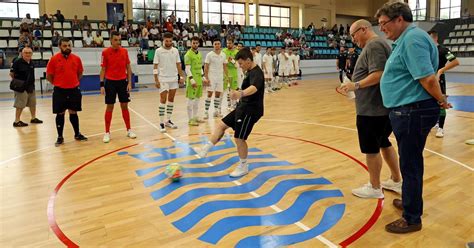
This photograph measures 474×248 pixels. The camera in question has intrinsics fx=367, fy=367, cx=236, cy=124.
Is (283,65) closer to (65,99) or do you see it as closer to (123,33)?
(123,33)

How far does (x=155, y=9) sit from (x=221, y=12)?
19.8 feet

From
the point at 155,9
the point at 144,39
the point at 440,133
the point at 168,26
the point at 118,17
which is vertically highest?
the point at 155,9

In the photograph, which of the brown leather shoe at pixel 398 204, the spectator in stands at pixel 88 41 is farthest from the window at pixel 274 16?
the brown leather shoe at pixel 398 204

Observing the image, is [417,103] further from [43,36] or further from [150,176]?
[43,36]

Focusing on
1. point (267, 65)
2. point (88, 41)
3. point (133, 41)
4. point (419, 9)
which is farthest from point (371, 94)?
point (419, 9)

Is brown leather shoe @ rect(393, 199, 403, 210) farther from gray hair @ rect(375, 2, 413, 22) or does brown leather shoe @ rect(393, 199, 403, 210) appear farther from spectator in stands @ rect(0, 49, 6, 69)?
spectator in stands @ rect(0, 49, 6, 69)

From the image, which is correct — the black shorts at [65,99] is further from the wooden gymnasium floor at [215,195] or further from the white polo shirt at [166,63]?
the white polo shirt at [166,63]

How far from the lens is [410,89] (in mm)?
3100

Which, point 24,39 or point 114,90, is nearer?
point 114,90

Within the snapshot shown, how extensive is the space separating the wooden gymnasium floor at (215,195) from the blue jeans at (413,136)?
0.45m

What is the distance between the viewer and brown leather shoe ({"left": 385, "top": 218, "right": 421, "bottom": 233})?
11.0 feet

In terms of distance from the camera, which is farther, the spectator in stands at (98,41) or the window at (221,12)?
the window at (221,12)

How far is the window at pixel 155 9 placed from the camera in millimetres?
29047

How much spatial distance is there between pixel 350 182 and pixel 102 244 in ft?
9.99
